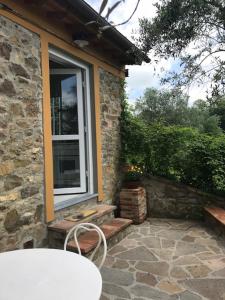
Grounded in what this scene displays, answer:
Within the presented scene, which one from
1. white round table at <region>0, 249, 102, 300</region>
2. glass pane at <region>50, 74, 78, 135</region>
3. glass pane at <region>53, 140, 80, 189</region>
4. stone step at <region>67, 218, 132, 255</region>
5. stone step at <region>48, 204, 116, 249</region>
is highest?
glass pane at <region>50, 74, 78, 135</region>

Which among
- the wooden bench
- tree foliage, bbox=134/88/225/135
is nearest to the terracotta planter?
the wooden bench

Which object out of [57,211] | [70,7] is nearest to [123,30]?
[70,7]

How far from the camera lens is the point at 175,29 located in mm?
4297

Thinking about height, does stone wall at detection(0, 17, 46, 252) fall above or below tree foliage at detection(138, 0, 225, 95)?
below

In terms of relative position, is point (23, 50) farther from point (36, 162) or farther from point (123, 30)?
point (123, 30)

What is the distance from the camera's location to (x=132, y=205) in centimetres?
536

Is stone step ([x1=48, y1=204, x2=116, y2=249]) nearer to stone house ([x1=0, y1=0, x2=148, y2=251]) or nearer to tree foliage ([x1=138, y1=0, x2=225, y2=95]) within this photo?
stone house ([x1=0, y1=0, x2=148, y2=251])

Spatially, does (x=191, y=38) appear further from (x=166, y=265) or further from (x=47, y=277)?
(x=47, y=277)

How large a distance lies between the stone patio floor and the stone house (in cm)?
95

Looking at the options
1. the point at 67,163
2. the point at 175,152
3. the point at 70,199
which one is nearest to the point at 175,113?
the point at 175,152

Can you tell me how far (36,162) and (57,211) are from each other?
79 centimetres

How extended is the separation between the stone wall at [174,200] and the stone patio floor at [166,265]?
0.54m

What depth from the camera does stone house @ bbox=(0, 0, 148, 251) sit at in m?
3.28

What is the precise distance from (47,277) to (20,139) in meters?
1.97
